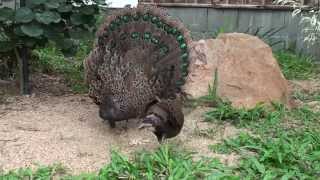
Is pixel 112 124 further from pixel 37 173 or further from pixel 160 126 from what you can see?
pixel 37 173

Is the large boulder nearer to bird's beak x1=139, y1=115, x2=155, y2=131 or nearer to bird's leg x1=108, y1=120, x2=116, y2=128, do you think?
bird's leg x1=108, y1=120, x2=116, y2=128

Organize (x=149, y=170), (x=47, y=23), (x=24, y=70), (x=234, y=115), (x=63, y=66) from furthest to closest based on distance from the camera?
(x=63, y=66), (x=24, y=70), (x=234, y=115), (x=47, y=23), (x=149, y=170)

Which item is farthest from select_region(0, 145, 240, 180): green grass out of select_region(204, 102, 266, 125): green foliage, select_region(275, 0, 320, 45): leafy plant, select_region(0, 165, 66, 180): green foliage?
select_region(275, 0, 320, 45): leafy plant

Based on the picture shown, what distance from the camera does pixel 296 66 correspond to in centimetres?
816

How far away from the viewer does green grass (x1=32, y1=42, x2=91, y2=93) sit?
6.67 metres

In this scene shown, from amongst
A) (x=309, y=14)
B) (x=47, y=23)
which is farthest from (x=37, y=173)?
(x=309, y=14)

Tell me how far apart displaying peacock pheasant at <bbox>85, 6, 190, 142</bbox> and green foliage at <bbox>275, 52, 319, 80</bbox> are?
3.24 m

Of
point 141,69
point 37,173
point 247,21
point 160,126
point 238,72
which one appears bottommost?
point 37,173

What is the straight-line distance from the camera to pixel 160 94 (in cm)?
470

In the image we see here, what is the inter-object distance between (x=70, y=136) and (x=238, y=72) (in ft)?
7.47

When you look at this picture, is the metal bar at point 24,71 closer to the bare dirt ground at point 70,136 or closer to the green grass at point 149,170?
the bare dirt ground at point 70,136

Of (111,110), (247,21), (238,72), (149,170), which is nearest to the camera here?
(149,170)

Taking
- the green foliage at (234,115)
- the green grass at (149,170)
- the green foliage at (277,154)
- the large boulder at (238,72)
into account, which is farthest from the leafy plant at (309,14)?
the green grass at (149,170)

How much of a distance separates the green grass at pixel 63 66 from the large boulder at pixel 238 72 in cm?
139
